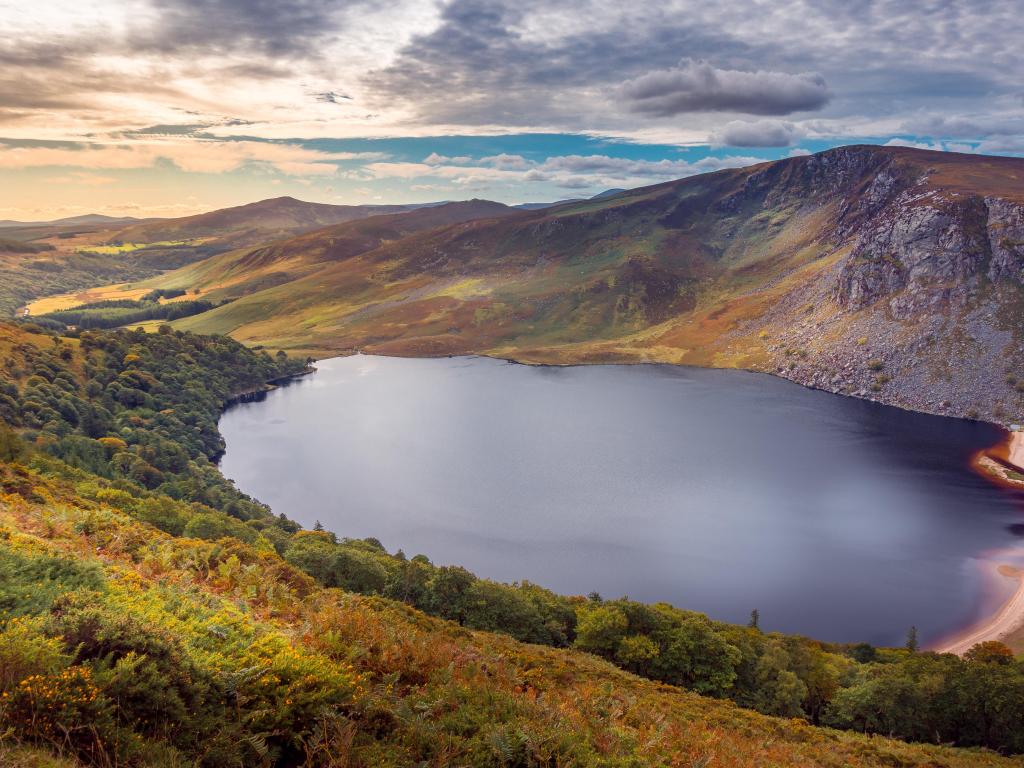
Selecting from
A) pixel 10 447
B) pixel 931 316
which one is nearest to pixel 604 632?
pixel 10 447

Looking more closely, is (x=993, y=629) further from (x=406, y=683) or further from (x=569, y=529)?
(x=406, y=683)

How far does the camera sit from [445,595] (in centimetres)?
4544

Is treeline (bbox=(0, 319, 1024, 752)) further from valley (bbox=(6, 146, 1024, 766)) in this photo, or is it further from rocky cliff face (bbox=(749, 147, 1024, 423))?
rocky cliff face (bbox=(749, 147, 1024, 423))

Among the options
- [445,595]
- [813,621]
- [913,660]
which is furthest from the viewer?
[813,621]

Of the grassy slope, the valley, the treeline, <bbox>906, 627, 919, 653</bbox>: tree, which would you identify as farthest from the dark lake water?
the grassy slope

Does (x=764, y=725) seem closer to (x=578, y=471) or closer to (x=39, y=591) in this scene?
(x=39, y=591)

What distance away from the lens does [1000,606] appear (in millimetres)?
63844

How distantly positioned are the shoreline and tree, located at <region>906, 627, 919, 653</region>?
1.84 metres

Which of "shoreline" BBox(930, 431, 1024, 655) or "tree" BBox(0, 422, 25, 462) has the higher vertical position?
"tree" BBox(0, 422, 25, 462)

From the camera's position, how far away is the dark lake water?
66312 millimetres

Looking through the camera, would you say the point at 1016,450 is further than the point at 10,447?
Yes

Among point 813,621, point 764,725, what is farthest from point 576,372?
point 764,725

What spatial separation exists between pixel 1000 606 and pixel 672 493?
39.9m

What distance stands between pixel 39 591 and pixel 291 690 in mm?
6263
